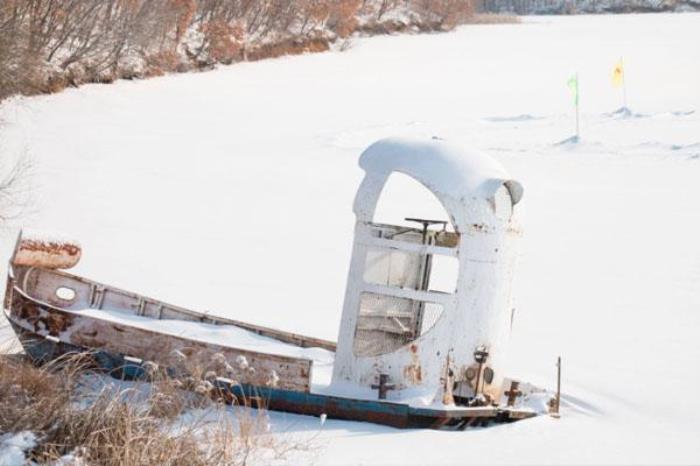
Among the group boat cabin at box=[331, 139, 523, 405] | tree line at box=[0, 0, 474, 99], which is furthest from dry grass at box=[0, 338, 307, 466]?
tree line at box=[0, 0, 474, 99]

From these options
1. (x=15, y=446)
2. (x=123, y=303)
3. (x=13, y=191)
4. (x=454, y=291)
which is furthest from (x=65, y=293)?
(x=13, y=191)

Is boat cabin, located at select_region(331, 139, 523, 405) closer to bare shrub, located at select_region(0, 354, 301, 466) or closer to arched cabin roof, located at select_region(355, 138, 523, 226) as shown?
arched cabin roof, located at select_region(355, 138, 523, 226)

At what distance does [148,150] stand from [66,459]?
757 inches

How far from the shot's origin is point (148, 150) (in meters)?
25.7

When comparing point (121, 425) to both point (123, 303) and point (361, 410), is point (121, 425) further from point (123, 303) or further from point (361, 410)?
point (123, 303)

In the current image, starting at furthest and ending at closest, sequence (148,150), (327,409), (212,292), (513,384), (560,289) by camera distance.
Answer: (148,150) < (560,289) < (212,292) < (513,384) < (327,409)

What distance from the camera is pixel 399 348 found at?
361 inches

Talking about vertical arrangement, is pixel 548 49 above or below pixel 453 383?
above

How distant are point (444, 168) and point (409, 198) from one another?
13546mm

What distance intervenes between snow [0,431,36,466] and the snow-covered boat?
4.88 feet

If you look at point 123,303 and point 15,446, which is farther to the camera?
point 123,303

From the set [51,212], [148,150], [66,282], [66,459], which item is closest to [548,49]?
[148,150]

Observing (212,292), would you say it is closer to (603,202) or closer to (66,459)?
(66,459)

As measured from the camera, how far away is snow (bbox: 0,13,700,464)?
32.5 ft
